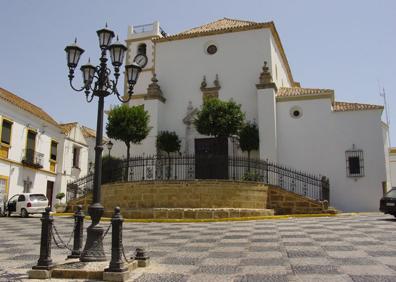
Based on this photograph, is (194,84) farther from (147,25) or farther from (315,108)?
(147,25)

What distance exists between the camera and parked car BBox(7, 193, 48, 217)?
1717 centimetres

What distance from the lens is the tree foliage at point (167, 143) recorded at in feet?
63.4

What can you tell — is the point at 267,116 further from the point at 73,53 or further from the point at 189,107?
the point at 73,53

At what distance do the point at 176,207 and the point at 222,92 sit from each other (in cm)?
866

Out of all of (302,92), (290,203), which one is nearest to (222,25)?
(302,92)

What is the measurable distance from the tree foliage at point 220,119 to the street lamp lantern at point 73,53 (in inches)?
421

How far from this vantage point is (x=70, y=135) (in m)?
26.6

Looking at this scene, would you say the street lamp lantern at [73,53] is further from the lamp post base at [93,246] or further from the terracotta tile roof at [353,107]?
the terracotta tile roof at [353,107]

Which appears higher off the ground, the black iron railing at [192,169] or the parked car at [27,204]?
the black iron railing at [192,169]

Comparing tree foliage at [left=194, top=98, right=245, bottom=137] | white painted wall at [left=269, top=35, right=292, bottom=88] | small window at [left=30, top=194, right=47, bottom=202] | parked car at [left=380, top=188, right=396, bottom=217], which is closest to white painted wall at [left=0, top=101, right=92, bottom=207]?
small window at [left=30, top=194, right=47, bottom=202]

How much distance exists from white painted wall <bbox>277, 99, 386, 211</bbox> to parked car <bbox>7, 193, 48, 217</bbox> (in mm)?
11292

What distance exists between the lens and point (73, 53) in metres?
6.48

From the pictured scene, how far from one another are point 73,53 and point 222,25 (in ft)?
55.4

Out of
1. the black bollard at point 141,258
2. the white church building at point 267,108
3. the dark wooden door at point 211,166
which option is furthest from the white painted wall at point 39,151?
the black bollard at point 141,258
